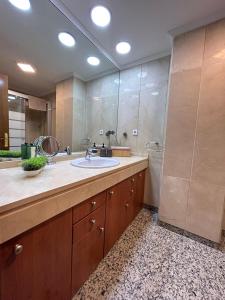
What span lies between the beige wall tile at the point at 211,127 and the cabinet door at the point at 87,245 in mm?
1129

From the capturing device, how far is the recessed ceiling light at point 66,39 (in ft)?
4.72

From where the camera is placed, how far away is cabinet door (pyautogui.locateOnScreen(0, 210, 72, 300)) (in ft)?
1.86

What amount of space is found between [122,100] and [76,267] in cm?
210

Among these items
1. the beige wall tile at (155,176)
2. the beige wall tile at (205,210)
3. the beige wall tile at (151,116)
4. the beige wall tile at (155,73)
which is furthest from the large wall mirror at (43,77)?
the beige wall tile at (205,210)

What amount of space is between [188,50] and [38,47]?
1.50 meters

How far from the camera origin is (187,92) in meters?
1.50

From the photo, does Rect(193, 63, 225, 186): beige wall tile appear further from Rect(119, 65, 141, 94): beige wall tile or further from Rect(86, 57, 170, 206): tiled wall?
Rect(119, 65, 141, 94): beige wall tile

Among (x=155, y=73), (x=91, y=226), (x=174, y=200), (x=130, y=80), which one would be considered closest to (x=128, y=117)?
(x=130, y=80)

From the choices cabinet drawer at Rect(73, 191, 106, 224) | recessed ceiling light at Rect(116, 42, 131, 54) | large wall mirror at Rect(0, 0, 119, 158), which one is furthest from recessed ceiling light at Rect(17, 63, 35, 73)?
cabinet drawer at Rect(73, 191, 106, 224)

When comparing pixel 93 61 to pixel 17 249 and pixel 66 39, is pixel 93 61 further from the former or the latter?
pixel 17 249

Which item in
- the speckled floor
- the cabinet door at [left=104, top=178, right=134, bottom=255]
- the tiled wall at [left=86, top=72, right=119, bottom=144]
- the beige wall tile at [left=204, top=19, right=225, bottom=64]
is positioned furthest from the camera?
the tiled wall at [left=86, top=72, right=119, bottom=144]

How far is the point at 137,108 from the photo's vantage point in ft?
6.98

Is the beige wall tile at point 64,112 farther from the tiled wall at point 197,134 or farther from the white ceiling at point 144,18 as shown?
the tiled wall at point 197,134

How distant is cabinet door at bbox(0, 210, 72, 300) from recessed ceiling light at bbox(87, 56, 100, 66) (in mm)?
1778
